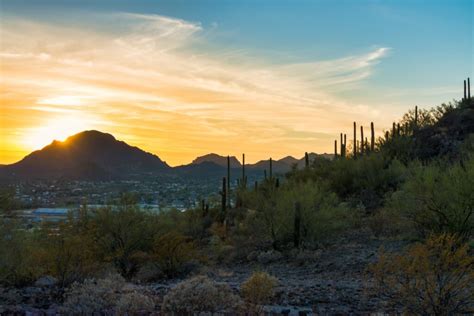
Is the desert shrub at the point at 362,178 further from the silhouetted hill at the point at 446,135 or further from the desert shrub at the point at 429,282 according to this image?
the desert shrub at the point at 429,282

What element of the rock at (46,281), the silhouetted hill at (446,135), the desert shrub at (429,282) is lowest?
the rock at (46,281)

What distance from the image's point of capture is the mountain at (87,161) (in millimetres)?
99125

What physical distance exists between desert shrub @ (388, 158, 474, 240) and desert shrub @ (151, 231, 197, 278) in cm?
796

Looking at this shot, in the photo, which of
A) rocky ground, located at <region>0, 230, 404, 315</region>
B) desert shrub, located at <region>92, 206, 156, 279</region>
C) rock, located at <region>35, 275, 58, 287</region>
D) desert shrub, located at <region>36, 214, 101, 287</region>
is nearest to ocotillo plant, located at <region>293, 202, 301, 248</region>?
rocky ground, located at <region>0, 230, 404, 315</region>

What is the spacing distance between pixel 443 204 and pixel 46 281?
506 inches

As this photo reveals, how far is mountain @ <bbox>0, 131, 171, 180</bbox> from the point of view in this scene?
99.1 meters

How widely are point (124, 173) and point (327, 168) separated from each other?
82295 millimetres

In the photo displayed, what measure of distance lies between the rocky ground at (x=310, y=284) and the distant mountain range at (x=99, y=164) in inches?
2548

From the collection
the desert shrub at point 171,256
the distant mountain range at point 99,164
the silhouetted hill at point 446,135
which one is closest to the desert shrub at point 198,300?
the desert shrub at point 171,256

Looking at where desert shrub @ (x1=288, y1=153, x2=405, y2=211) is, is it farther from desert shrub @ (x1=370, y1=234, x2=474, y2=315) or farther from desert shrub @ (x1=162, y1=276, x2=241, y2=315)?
desert shrub @ (x1=370, y1=234, x2=474, y2=315)

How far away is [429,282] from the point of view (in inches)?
379

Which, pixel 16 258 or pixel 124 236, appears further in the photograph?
pixel 124 236

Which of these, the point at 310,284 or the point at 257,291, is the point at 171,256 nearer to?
the point at 310,284

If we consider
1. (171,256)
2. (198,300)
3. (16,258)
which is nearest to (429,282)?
(198,300)
